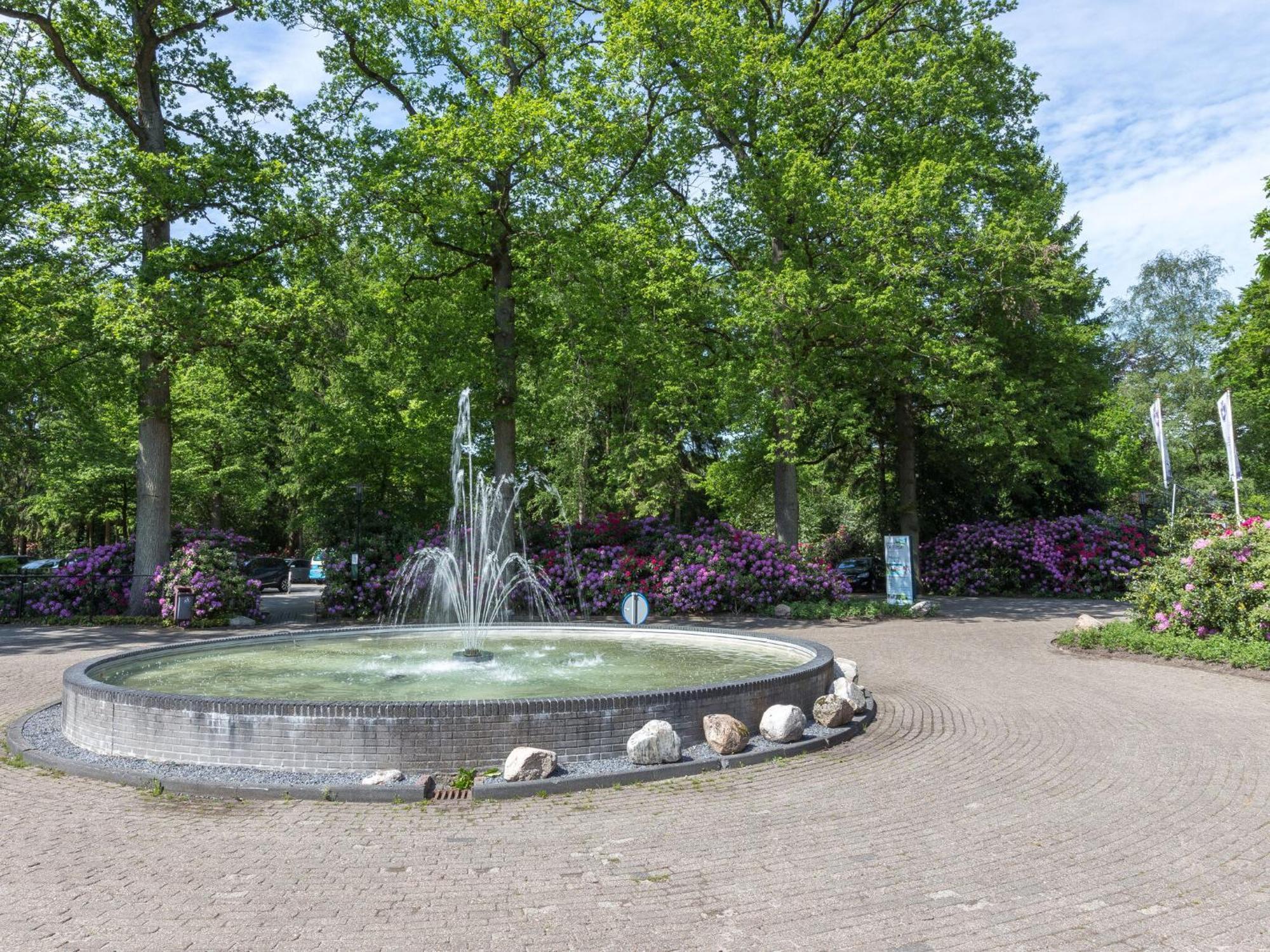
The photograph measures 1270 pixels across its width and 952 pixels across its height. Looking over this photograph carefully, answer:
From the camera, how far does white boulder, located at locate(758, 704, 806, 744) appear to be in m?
7.04

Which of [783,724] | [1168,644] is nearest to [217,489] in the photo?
[783,724]

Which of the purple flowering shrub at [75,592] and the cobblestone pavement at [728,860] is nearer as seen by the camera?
the cobblestone pavement at [728,860]

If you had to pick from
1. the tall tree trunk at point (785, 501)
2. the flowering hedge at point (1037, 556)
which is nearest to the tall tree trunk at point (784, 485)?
the tall tree trunk at point (785, 501)

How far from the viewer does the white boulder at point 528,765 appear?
596cm

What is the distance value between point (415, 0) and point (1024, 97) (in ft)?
54.7

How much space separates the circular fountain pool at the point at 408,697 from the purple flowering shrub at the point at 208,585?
278 inches

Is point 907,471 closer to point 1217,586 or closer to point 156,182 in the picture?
point 1217,586

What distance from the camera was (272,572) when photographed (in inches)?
1310

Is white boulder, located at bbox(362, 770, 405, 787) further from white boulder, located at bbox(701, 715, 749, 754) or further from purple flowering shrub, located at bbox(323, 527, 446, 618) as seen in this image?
purple flowering shrub, located at bbox(323, 527, 446, 618)

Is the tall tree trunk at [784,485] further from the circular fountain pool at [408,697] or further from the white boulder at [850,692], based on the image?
the white boulder at [850,692]

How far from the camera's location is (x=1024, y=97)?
23.3 meters

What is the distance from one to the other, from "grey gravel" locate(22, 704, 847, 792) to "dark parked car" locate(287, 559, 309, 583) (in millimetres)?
30668

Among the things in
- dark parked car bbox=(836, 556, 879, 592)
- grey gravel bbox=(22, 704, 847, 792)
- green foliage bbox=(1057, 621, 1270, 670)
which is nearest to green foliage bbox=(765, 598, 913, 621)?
green foliage bbox=(1057, 621, 1270, 670)

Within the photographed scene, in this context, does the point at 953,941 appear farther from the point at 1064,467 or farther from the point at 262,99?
the point at 1064,467
